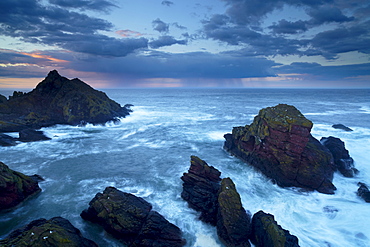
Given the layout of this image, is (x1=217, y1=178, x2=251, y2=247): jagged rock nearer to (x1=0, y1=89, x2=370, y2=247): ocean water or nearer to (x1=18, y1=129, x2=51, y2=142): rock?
(x1=0, y1=89, x2=370, y2=247): ocean water

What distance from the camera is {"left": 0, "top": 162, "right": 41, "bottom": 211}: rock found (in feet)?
62.0

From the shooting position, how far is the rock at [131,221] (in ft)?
51.3

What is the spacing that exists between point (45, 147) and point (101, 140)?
9909 millimetres

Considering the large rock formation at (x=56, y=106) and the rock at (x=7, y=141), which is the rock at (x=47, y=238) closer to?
the rock at (x=7, y=141)

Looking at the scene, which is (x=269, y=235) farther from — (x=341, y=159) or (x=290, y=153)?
(x=341, y=159)

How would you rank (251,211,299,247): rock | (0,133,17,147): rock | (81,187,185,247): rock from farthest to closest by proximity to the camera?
(0,133,17,147): rock → (81,187,185,247): rock → (251,211,299,247): rock

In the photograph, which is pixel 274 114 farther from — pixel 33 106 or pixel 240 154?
pixel 33 106

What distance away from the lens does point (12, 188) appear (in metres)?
19.7

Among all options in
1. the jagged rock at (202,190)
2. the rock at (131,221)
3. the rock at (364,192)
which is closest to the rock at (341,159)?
the rock at (364,192)

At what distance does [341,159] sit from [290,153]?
932 cm

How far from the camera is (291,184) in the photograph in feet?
81.8

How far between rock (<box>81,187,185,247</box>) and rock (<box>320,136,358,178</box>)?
2461 cm

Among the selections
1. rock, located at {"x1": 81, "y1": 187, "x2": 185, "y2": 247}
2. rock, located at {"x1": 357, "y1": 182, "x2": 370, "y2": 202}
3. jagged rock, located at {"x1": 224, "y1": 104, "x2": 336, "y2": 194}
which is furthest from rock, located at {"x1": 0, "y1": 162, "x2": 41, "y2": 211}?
rock, located at {"x1": 357, "y1": 182, "x2": 370, "y2": 202}

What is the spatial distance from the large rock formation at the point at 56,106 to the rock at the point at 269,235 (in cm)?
5176
